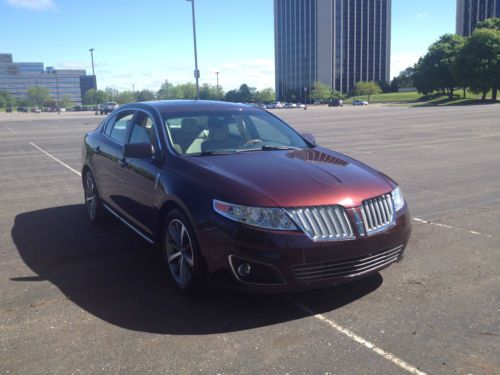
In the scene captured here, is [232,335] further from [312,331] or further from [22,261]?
[22,261]

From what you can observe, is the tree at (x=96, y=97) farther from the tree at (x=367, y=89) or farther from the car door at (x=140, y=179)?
the car door at (x=140, y=179)

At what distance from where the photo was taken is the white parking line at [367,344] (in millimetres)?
2997

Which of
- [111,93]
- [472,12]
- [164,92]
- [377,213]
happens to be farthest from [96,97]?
[377,213]

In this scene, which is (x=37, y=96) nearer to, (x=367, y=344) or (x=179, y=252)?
(x=179, y=252)

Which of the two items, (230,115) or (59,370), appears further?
(230,115)

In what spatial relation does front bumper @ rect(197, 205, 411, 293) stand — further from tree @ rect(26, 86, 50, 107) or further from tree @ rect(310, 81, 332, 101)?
tree @ rect(26, 86, 50, 107)

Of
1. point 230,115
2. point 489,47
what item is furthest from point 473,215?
point 489,47

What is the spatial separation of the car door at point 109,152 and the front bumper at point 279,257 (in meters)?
2.40

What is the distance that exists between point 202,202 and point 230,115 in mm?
1813

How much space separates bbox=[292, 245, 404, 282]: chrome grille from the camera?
3.52 meters

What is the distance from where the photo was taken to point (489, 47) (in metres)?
78.1

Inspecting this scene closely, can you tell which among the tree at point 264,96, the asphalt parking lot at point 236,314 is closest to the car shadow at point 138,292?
the asphalt parking lot at point 236,314

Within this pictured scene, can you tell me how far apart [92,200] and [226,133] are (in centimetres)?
256

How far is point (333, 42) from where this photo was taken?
497ft
